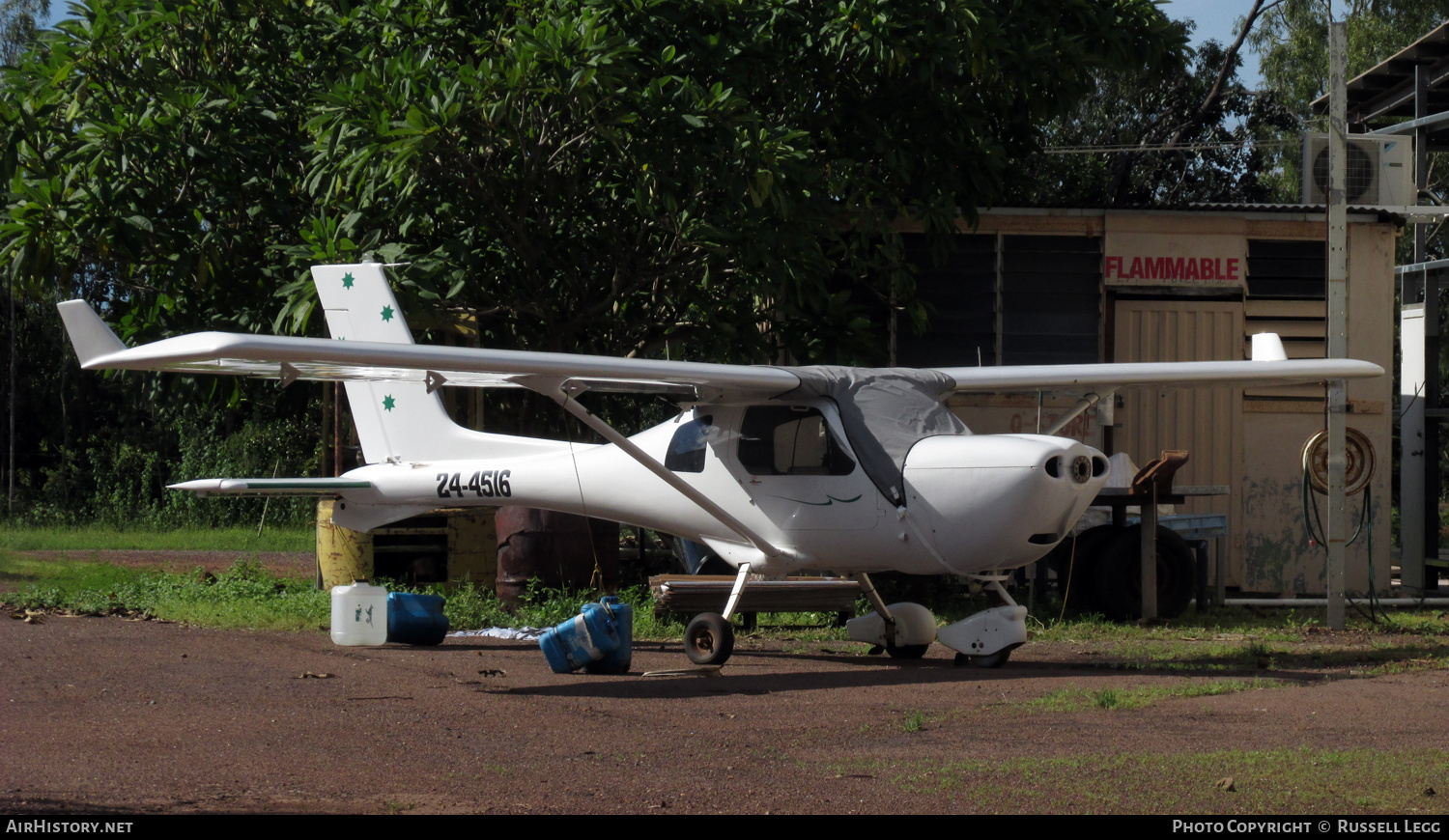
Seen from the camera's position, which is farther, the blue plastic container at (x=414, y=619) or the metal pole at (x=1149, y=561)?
the metal pole at (x=1149, y=561)

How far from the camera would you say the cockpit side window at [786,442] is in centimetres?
970

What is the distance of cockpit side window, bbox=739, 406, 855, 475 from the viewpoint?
970cm

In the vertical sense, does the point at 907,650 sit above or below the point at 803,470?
below

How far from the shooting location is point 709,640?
9453 millimetres

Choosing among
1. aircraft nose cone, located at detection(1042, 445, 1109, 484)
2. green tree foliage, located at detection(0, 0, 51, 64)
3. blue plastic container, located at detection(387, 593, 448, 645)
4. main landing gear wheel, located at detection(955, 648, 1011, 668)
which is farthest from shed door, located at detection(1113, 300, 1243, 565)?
green tree foliage, located at detection(0, 0, 51, 64)

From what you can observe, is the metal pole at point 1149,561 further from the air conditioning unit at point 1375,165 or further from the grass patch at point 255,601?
the air conditioning unit at point 1375,165

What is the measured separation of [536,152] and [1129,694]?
702cm

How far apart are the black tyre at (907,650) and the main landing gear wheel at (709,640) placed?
146 centimetres

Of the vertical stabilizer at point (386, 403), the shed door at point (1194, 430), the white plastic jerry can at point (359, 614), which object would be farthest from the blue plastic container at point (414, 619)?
the shed door at point (1194, 430)

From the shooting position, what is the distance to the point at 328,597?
41.1ft

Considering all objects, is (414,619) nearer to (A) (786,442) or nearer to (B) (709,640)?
(B) (709,640)

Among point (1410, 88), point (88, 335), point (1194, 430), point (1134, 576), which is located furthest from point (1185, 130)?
point (88, 335)

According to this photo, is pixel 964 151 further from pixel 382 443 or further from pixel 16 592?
pixel 16 592
